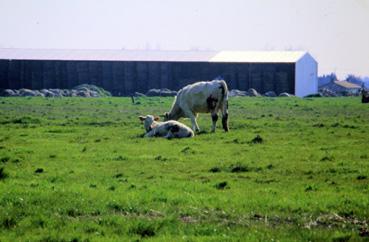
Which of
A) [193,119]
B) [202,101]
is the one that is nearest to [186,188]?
[193,119]

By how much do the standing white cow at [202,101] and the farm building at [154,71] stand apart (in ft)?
170

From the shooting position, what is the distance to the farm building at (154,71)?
273ft

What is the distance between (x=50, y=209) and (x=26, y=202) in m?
0.64

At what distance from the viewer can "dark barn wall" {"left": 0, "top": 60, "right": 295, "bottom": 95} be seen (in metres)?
83.9

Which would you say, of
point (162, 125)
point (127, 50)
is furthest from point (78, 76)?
point (162, 125)

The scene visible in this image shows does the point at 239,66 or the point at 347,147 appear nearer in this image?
the point at 347,147

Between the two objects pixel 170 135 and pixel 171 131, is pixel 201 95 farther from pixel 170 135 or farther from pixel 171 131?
pixel 170 135

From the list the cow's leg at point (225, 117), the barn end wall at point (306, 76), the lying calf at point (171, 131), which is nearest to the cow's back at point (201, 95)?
the cow's leg at point (225, 117)

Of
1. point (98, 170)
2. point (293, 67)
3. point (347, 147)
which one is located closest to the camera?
point (98, 170)

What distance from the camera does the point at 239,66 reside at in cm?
8394

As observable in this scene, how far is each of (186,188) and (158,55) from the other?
249 ft

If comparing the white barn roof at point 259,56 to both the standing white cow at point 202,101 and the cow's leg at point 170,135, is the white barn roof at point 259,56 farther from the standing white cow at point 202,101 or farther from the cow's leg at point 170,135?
the cow's leg at point 170,135

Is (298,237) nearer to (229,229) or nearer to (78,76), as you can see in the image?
(229,229)

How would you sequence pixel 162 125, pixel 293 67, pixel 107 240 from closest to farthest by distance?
1. pixel 107 240
2. pixel 162 125
3. pixel 293 67
